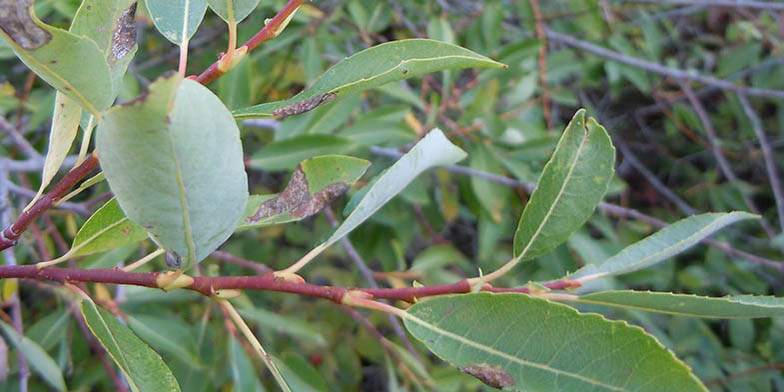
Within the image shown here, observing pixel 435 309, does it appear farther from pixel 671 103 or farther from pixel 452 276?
pixel 671 103

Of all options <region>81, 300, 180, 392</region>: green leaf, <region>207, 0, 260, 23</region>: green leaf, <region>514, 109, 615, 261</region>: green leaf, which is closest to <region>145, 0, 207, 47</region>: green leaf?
<region>207, 0, 260, 23</region>: green leaf

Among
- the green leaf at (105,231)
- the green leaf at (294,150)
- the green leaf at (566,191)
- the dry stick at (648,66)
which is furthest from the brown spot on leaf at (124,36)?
the dry stick at (648,66)

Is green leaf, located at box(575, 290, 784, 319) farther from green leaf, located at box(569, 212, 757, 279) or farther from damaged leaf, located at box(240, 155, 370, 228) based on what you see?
damaged leaf, located at box(240, 155, 370, 228)

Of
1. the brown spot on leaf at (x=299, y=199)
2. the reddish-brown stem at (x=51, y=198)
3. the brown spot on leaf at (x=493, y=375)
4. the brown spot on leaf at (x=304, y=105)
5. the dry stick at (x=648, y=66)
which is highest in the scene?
the brown spot on leaf at (x=304, y=105)

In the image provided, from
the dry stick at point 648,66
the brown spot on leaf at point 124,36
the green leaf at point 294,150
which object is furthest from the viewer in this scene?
the dry stick at point 648,66

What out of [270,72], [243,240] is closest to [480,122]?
[270,72]

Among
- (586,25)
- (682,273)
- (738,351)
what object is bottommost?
(738,351)

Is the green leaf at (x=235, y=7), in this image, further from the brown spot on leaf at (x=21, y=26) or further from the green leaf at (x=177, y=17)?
the brown spot on leaf at (x=21, y=26)
